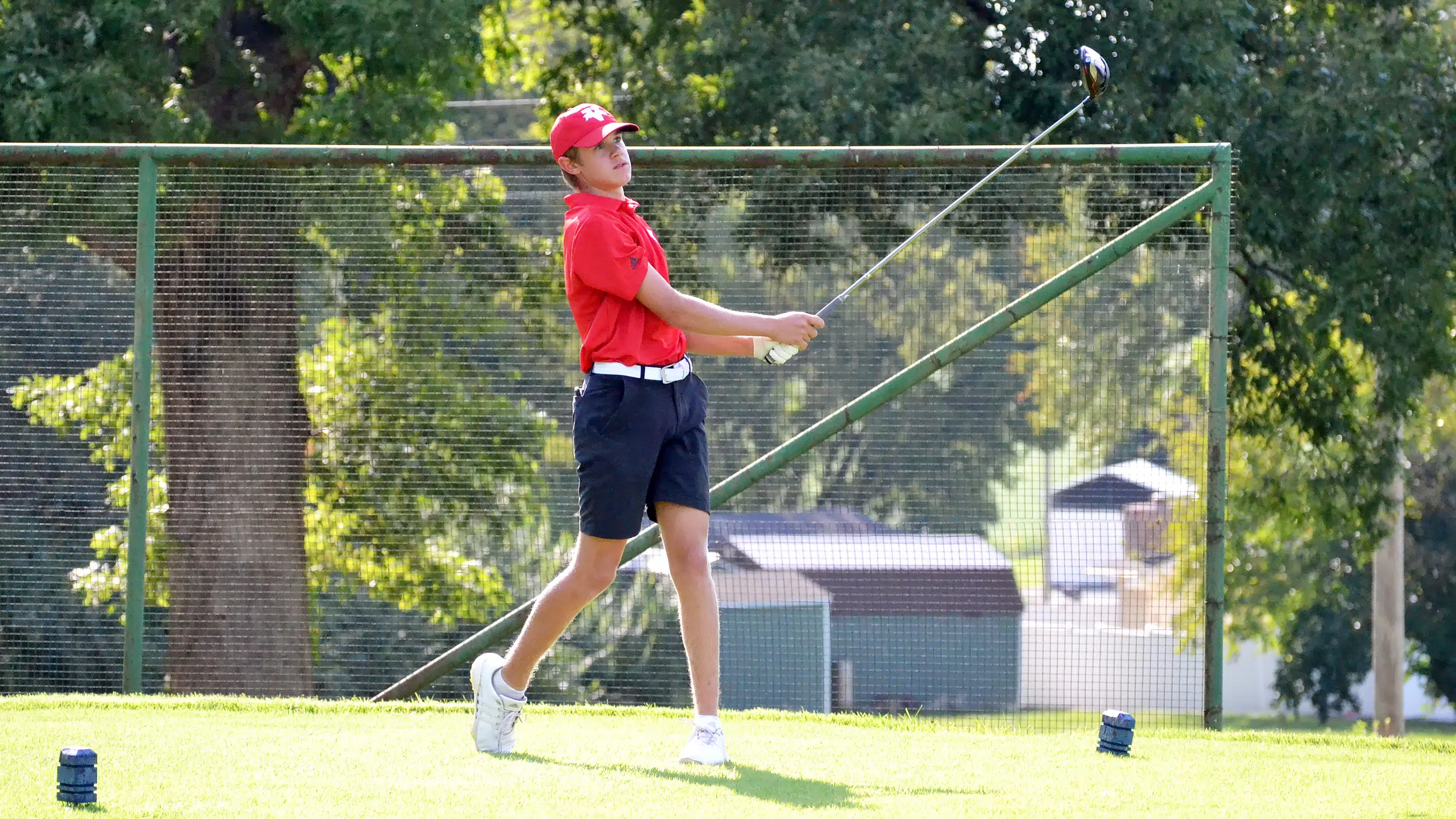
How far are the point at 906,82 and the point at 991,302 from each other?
14.8 feet

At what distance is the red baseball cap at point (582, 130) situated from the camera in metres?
4.32

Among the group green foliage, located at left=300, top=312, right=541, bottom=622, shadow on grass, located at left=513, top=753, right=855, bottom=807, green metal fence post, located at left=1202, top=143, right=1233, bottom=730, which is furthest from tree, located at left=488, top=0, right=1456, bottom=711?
shadow on grass, located at left=513, top=753, right=855, bottom=807

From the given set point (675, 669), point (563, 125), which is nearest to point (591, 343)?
point (563, 125)

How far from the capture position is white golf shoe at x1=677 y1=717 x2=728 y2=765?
13.9 ft

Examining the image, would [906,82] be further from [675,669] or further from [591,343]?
[591,343]

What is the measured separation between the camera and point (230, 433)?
7.00 meters

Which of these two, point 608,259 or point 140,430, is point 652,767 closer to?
point 608,259

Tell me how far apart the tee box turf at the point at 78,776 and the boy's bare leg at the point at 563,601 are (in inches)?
47.3

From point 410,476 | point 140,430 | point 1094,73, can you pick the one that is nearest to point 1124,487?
point 1094,73

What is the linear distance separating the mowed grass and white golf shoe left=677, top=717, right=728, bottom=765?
0.05 meters

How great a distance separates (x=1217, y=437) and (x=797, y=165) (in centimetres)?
179

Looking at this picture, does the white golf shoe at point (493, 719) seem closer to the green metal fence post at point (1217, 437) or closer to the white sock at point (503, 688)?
the white sock at point (503, 688)

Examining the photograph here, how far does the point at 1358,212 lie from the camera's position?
10930 mm

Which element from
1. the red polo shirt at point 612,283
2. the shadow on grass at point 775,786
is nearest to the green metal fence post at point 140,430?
the red polo shirt at point 612,283
